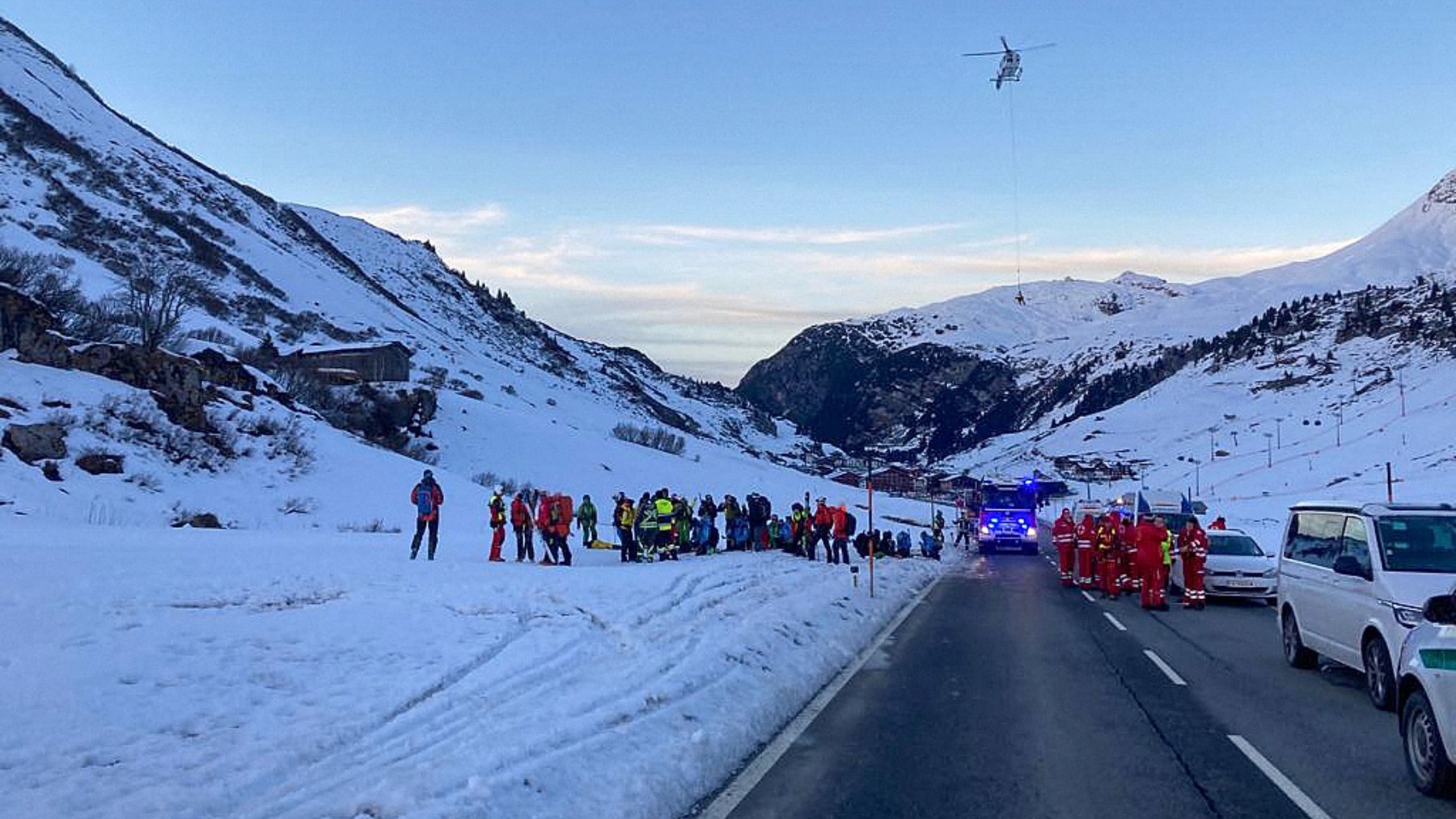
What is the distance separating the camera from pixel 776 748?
8492 mm

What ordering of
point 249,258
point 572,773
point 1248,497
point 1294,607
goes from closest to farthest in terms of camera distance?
point 572,773
point 1294,607
point 1248,497
point 249,258

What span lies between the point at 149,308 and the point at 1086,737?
124ft

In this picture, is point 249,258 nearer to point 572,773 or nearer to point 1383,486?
point 1383,486

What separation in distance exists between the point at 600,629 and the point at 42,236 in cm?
5520

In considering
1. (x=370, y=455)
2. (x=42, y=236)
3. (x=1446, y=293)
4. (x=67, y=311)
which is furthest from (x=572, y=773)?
(x=1446, y=293)

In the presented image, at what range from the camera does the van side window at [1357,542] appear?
10.5 metres

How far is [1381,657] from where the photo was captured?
9.88 metres

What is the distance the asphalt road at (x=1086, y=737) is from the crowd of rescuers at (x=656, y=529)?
26.1ft

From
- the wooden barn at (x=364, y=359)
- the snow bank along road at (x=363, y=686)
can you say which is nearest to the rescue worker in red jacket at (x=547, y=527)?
the snow bank along road at (x=363, y=686)

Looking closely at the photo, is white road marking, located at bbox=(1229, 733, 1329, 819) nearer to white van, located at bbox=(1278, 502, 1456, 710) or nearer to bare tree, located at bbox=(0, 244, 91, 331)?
white van, located at bbox=(1278, 502, 1456, 710)

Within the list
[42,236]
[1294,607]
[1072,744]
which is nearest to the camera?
[1072,744]

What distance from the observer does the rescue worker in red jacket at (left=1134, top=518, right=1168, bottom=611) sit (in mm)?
19047

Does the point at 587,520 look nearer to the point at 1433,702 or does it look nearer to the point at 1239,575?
the point at 1239,575

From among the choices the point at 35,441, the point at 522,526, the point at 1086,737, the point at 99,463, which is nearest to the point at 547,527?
the point at 522,526
